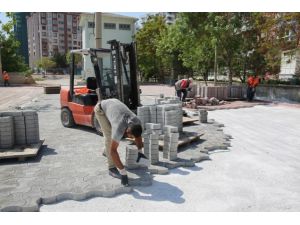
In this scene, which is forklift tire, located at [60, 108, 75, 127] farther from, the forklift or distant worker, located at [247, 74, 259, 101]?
distant worker, located at [247, 74, 259, 101]

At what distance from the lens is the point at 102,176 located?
5066mm

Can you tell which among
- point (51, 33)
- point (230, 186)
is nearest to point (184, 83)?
point (230, 186)

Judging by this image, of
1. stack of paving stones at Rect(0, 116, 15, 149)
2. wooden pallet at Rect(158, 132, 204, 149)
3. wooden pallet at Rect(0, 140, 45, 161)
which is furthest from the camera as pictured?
wooden pallet at Rect(158, 132, 204, 149)

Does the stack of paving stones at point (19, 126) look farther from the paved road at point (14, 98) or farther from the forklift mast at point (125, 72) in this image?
the paved road at point (14, 98)

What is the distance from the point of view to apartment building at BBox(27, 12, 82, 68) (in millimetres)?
112188

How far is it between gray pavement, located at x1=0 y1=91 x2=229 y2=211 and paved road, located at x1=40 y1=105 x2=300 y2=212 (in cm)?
15

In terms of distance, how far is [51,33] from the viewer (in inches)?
4505

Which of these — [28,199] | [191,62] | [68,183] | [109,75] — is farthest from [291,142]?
[191,62]

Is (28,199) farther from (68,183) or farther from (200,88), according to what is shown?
(200,88)

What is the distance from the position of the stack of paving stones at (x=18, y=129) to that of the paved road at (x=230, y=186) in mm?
2830

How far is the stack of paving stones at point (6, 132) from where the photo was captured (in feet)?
20.4

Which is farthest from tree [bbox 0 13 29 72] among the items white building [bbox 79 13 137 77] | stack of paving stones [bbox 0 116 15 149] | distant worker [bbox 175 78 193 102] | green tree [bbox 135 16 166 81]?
stack of paving stones [bbox 0 116 15 149]

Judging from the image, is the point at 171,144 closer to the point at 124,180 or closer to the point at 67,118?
the point at 124,180

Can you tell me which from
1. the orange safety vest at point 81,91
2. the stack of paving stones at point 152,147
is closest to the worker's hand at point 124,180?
the stack of paving stones at point 152,147
